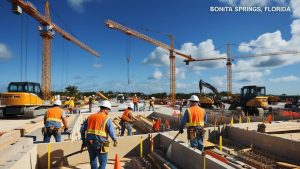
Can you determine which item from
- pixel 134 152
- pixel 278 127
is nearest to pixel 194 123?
pixel 134 152

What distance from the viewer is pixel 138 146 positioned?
8430 mm

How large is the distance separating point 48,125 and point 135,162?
8.86ft

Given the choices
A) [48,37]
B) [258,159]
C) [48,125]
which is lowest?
[258,159]

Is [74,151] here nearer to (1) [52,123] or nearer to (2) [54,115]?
(1) [52,123]

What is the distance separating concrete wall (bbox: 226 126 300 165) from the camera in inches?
299

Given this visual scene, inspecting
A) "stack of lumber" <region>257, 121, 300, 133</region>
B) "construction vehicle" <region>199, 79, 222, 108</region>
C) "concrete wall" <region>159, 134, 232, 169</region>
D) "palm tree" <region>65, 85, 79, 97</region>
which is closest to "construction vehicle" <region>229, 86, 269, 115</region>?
"construction vehicle" <region>199, 79, 222, 108</region>

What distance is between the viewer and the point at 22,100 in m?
18.5

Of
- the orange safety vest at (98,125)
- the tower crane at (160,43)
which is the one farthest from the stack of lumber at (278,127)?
the tower crane at (160,43)

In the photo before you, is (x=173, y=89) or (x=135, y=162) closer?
(x=135, y=162)

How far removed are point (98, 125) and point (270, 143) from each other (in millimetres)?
5714

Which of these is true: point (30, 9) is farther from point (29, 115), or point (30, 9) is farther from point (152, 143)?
point (152, 143)

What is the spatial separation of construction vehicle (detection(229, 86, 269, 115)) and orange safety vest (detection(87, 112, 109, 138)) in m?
17.2

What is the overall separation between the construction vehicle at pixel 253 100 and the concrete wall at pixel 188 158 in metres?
14.4

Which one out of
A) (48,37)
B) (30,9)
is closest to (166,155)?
(30,9)
